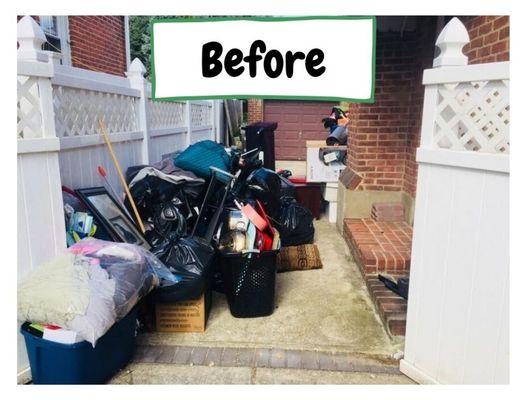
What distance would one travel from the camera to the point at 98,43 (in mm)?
7684

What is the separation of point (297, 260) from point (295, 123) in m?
7.91

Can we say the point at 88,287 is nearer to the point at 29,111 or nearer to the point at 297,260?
the point at 29,111

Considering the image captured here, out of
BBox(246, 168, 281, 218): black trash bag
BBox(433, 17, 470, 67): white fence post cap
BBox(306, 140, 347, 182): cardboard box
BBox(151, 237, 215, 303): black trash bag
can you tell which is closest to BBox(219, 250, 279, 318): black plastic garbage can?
BBox(151, 237, 215, 303): black trash bag

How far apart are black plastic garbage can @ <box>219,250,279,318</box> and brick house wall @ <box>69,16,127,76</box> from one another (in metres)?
5.72

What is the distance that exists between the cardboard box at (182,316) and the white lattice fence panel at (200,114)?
495 cm

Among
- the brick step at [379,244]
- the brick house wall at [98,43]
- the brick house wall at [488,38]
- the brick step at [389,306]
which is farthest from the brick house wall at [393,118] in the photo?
the brick house wall at [98,43]

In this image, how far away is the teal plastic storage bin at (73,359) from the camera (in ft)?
6.97

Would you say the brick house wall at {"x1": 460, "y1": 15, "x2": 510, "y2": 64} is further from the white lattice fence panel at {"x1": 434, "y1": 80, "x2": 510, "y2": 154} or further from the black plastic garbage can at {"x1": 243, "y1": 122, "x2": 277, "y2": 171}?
the black plastic garbage can at {"x1": 243, "y1": 122, "x2": 277, "y2": 171}

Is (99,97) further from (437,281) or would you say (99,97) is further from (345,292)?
(437,281)

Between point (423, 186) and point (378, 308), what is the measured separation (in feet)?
4.36

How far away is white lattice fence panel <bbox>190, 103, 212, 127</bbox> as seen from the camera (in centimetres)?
753

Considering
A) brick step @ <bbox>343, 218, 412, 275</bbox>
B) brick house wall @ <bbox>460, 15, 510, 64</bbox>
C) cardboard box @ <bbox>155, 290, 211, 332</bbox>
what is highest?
brick house wall @ <bbox>460, 15, 510, 64</bbox>

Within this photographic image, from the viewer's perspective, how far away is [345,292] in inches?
145
